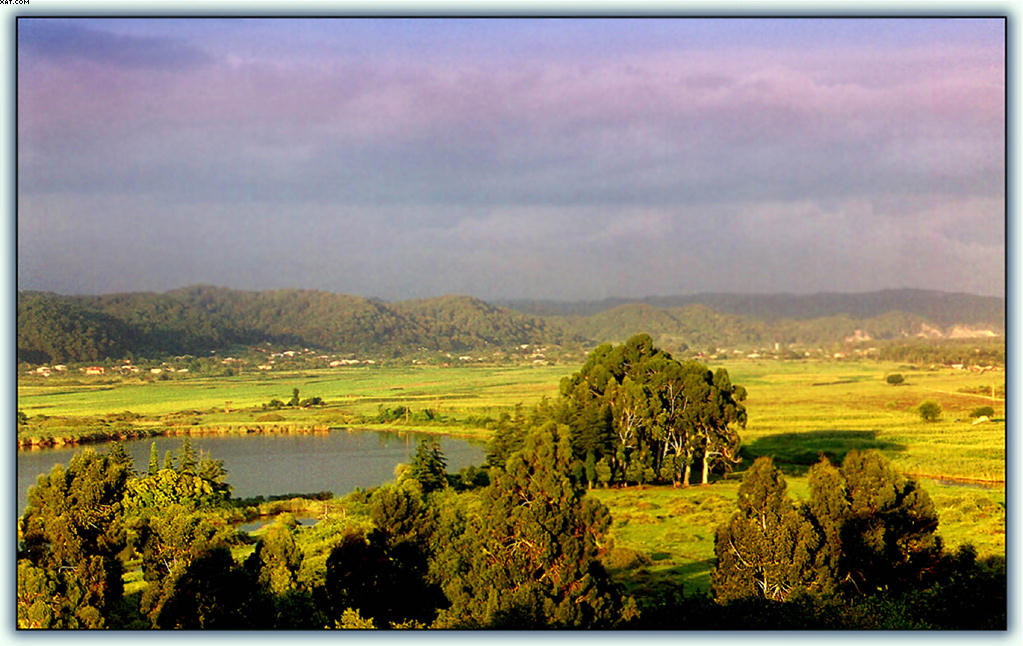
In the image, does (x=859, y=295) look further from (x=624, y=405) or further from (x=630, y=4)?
(x=630, y=4)

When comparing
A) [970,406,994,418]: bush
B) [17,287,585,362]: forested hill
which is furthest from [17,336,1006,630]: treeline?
[970,406,994,418]: bush

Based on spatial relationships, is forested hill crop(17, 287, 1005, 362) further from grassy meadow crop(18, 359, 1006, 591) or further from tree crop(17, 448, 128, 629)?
tree crop(17, 448, 128, 629)

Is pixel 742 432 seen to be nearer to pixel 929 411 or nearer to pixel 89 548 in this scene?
pixel 929 411

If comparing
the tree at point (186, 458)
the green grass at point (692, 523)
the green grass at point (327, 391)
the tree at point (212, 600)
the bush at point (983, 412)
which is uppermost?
the green grass at point (327, 391)

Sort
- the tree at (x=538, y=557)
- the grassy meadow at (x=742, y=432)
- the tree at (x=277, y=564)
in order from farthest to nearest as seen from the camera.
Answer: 1. the grassy meadow at (x=742, y=432)
2. the tree at (x=277, y=564)
3. the tree at (x=538, y=557)

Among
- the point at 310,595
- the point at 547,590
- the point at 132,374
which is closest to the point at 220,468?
the point at 132,374

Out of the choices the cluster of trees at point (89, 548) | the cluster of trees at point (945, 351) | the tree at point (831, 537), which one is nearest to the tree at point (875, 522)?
the tree at point (831, 537)

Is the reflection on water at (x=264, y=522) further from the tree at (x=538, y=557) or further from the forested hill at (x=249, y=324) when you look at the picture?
the tree at (x=538, y=557)
